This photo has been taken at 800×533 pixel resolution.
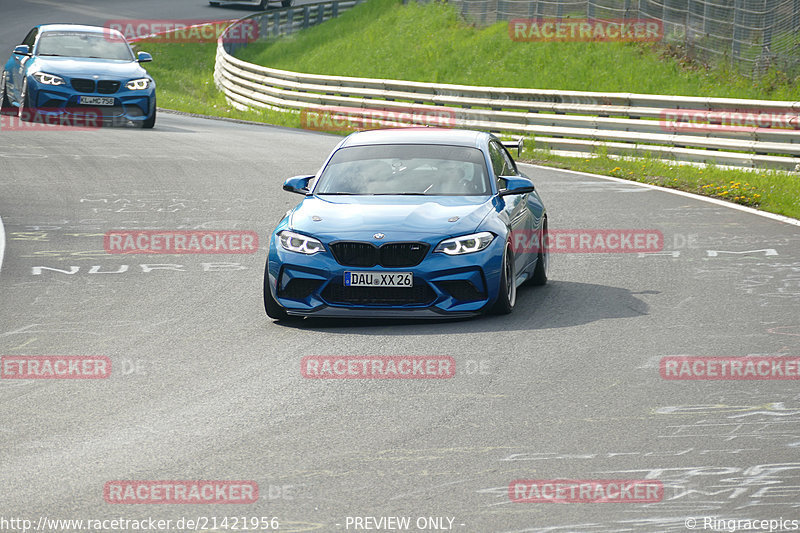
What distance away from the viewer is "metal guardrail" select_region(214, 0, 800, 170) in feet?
65.2

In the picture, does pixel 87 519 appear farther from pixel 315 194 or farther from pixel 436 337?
pixel 315 194

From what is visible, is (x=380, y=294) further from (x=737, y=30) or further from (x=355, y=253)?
(x=737, y=30)

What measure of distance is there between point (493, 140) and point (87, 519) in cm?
720

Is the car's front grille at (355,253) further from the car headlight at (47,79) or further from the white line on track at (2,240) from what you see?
the car headlight at (47,79)

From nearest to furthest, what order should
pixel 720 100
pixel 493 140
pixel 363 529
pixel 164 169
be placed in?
pixel 363 529
pixel 493 140
pixel 164 169
pixel 720 100

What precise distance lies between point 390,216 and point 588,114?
13768mm

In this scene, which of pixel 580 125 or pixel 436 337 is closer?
pixel 436 337

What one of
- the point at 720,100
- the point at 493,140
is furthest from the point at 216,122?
the point at 493,140

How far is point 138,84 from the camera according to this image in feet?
77.0

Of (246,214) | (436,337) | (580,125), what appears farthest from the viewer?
(580,125)

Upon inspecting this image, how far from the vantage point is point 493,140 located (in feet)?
39.2

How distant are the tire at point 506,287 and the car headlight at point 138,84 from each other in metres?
14.6

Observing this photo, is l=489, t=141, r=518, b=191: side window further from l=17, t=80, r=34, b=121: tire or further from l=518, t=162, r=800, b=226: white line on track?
l=17, t=80, r=34, b=121: tire

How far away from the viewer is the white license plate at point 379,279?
970 centimetres
